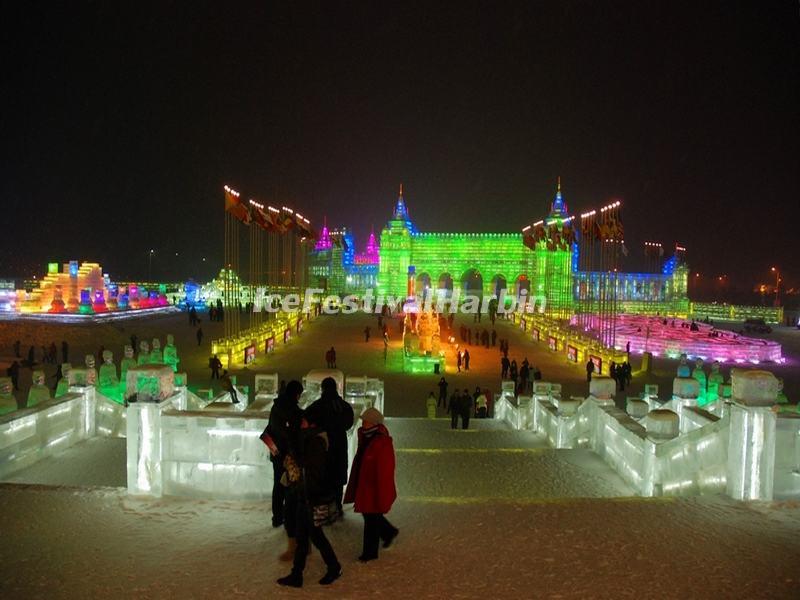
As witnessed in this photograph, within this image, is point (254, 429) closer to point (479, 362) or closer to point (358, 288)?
point (479, 362)

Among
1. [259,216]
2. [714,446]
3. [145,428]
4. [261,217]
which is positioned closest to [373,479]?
[145,428]

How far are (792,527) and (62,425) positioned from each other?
7.82 m

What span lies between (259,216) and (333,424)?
21626 millimetres

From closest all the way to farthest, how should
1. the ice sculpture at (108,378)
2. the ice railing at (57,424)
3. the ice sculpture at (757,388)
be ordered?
the ice sculpture at (757,388), the ice railing at (57,424), the ice sculpture at (108,378)

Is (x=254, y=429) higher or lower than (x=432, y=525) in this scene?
higher

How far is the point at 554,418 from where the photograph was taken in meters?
9.85

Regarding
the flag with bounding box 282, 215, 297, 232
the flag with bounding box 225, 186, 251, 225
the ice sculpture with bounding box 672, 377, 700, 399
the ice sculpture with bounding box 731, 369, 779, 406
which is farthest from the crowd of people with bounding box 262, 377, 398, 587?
the flag with bounding box 282, 215, 297, 232

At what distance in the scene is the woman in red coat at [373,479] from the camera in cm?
434

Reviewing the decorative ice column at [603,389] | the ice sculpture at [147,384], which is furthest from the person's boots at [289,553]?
the decorative ice column at [603,389]

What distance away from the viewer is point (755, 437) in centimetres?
557

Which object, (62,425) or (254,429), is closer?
(254,429)

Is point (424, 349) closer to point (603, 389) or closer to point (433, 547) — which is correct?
point (603, 389)

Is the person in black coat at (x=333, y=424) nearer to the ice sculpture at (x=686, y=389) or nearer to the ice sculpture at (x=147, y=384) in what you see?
the ice sculpture at (x=147, y=384)

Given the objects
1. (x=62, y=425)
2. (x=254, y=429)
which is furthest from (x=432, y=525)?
(x=62, y=425)
